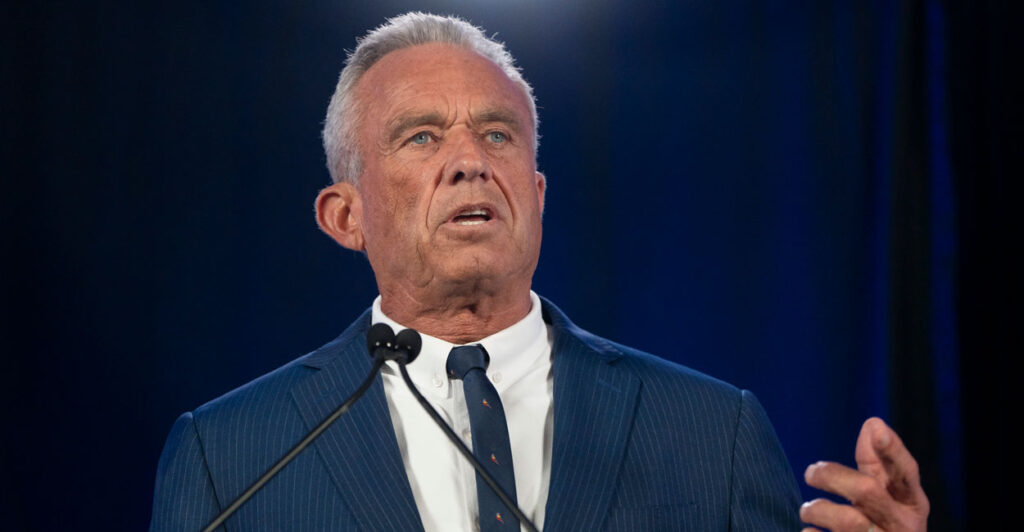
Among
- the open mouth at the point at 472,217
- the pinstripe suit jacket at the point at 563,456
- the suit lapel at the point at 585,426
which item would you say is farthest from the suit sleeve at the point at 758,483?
the open mouth at the point at 472,217

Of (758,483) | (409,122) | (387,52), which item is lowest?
(758,483)

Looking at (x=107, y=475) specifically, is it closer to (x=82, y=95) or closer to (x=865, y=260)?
(x=82, y=95)

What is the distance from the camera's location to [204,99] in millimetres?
2537

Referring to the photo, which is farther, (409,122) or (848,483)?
(409,122)

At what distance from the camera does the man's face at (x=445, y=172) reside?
5.82ft

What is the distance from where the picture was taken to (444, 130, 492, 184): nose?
1.77 m

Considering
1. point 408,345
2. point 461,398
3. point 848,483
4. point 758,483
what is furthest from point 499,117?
point 848,483

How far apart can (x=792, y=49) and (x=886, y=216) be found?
0.51 metres

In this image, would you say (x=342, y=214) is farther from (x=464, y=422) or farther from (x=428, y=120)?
(x=464, y=422)

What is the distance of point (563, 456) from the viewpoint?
5.40ft

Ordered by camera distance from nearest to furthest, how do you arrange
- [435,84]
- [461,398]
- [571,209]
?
[461,398], [435,84], [571,209]

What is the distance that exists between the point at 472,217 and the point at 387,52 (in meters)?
0.43

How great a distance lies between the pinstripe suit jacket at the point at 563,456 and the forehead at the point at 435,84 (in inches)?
18.2

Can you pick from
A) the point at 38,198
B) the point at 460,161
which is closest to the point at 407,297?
the point at 460,161
